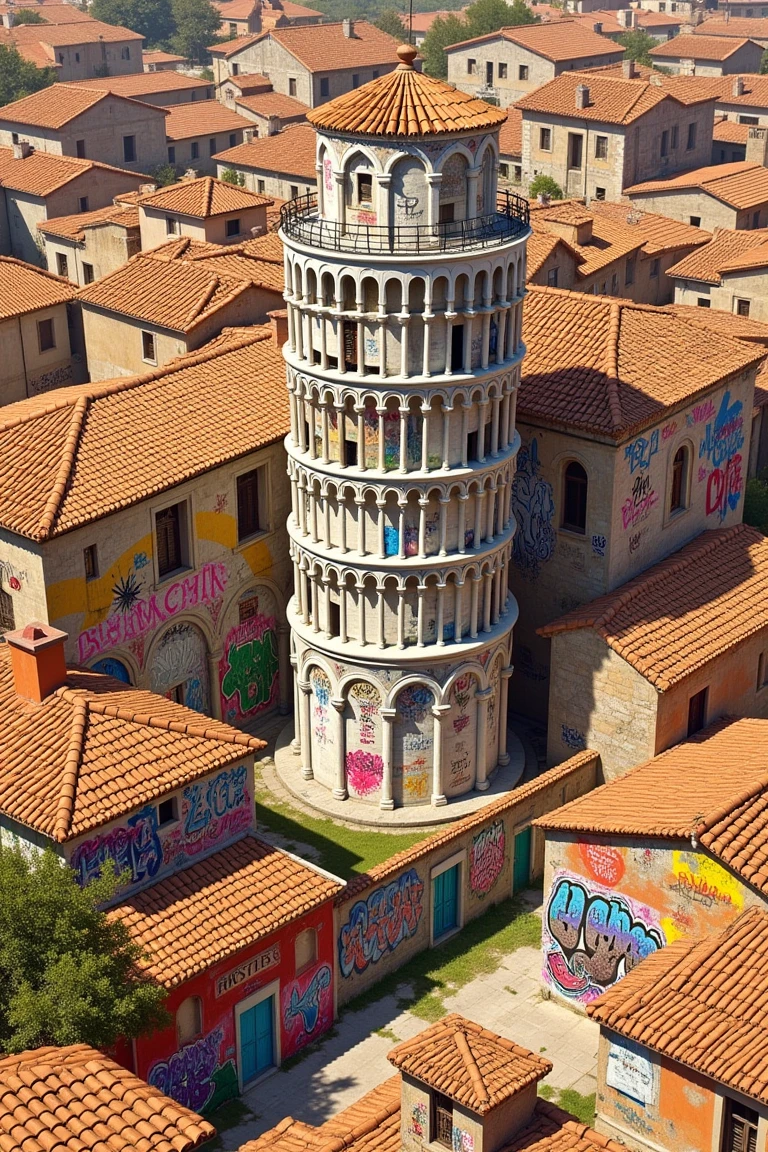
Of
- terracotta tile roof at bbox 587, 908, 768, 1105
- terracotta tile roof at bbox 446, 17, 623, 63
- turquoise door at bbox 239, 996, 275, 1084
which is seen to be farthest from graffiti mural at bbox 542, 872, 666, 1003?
terracotta tile roof at bbox 446, 17, 623, 63

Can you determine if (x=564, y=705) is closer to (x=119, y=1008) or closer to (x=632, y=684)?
(x=632, y=684)

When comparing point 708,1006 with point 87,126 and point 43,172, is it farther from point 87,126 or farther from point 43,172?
point 87,126

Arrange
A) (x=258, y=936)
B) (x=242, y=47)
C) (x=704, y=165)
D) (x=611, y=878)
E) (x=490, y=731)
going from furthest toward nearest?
(x=242, y=47) → (x=704, y=165) → (x=490, y=731) → (x=611, y=878) → (x=258, y=936)

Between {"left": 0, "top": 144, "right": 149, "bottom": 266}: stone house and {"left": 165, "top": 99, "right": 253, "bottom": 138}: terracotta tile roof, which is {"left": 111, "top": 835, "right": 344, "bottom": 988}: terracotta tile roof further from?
{"left": 165, "top": 99, "right": 253, "bottom": 138}: terracotta tile roof

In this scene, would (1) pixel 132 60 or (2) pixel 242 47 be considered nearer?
(2) pixel 242 47

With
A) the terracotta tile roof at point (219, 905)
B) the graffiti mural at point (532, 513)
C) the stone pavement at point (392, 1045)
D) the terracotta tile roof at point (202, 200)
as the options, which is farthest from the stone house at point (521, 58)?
the terracotta tile roof at point (219, 905)

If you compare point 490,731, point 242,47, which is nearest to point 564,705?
point 490,731

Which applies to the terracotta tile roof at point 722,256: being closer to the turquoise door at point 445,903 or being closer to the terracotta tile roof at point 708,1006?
the turquoise door at point 445,903
